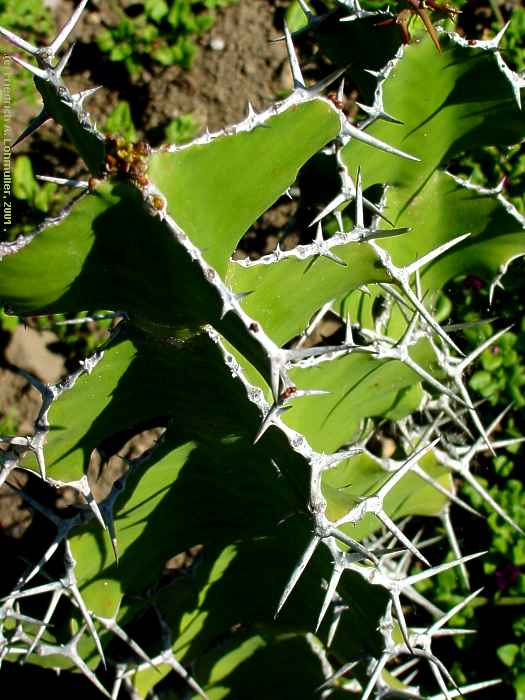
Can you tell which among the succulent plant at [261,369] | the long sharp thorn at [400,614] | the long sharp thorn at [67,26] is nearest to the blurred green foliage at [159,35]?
the succulent plant at [261,369]

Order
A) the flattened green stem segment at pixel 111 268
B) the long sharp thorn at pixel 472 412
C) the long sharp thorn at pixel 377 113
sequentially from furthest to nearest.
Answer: the long sharp thorn at pixel 472 412, the long sharp thorn at pixel 377 113, the flattened green stem segment at pixel 111 268

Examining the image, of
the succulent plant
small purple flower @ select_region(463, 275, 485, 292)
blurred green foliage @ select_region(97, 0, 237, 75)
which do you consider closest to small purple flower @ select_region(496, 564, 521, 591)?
the succulent plant

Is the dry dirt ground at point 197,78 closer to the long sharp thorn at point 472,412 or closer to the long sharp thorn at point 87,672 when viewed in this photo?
the long sharp thorn at point 472,412

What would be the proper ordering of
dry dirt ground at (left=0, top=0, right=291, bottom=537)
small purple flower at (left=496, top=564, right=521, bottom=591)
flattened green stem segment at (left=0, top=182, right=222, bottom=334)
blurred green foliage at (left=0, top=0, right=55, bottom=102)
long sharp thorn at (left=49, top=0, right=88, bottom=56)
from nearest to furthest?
1. flattened green stem segment at (left=0, top=182, right=222, bottom=334)
2. long sharp thorn at (left=49, top=0, right=88, bottom=56)
3. small purple flower at (left=496, top=564, right=521, bottom=591)
4. blurred green foliage at (left=0, top=0, right=55, bottom=102)
5. dry dirt ground at (left=0, top=0, right=291, bottom=537)

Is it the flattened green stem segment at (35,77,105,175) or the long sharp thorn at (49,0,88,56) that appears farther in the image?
the long sharp thorn at (49,0,88,56)

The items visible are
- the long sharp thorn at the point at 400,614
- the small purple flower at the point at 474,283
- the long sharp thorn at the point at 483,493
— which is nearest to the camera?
the long sharp thorn at the point at 400,614

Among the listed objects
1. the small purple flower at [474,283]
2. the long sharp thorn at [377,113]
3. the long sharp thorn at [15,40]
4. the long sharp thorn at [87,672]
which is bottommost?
the small purple flower at [474,283]

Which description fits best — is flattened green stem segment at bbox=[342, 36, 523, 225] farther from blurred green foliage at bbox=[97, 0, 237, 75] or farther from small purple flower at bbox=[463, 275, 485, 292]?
blurred green foliage at bbox=[97, 0, 237, 75]

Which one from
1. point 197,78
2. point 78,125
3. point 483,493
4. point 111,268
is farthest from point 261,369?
point 197,78
